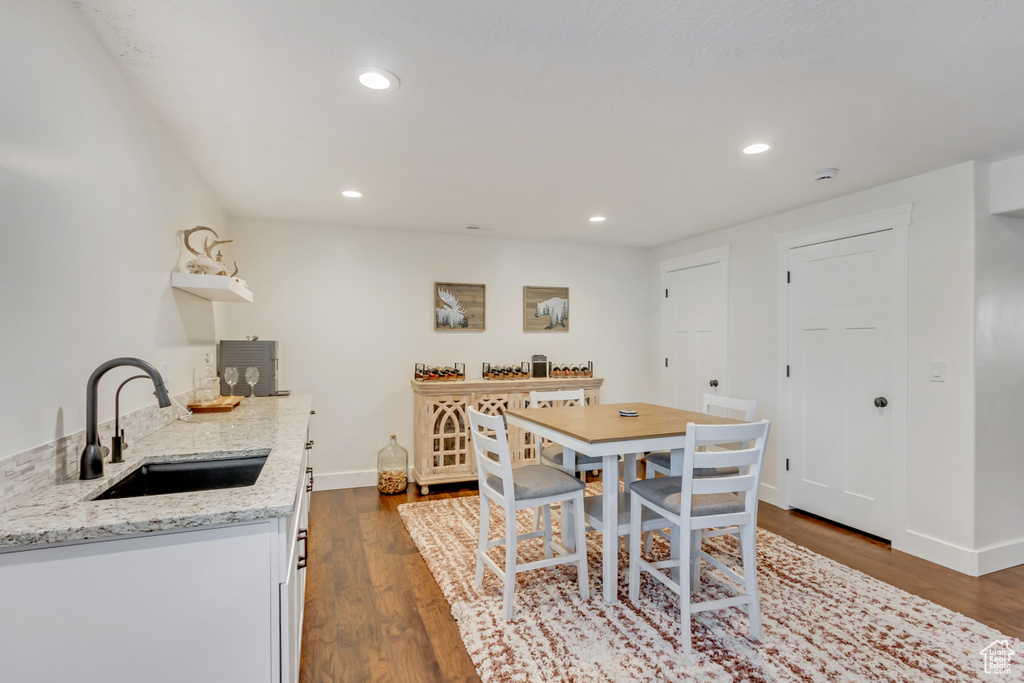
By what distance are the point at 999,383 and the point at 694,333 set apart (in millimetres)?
2260

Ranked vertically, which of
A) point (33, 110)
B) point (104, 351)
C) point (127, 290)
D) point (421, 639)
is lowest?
point (421, 639)

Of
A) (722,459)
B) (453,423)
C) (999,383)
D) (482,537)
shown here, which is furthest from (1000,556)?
(453,423)

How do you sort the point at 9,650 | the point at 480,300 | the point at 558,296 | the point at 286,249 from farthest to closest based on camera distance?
the point at 558,296 → the point at 480,300 → the point at 286,249 → the point at 9,650

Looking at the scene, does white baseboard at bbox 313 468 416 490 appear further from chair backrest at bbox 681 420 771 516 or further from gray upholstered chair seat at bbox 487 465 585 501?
chair backrest at bbox 681 420 771 516

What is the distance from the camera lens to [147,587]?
1147mm

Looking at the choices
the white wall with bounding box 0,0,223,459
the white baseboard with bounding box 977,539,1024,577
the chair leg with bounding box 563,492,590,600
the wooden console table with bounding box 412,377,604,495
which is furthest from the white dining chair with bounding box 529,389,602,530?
the white baseboard with bounding box 977,539,1024,577

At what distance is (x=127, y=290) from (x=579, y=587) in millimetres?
2454

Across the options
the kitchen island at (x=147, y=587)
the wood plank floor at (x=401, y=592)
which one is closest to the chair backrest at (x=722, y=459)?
the wood plank floor at (x=401, y=592)

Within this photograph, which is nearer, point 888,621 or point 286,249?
point 888,621

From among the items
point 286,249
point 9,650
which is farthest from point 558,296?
point 9,650

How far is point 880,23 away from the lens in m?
1.59

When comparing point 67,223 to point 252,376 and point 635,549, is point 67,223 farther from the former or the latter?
point 635,549

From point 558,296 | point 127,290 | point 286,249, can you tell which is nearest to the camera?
point 127,290

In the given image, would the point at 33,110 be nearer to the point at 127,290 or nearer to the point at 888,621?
the point at 127,290
